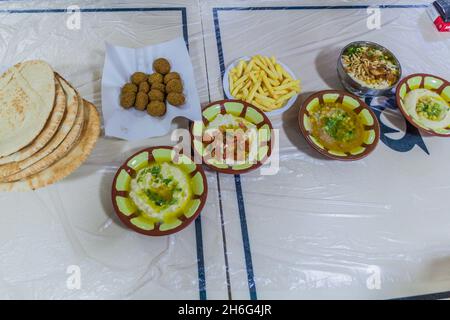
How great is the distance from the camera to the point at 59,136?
4.73 feet

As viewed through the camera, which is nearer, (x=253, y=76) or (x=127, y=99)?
(x=127, y=99)

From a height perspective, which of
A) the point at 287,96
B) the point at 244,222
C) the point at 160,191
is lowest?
the point at 244,222

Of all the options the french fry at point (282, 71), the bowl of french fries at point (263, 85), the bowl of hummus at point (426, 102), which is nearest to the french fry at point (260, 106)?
the bowl of french fries at point (263, 85)

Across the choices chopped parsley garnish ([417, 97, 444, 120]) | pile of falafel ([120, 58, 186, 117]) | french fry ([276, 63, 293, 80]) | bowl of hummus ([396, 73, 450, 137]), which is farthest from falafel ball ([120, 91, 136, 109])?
chopped parsley garnish ([417, 97, 444, 120])

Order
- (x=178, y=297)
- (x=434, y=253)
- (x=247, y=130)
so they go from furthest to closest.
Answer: (x=247, y=130) < (x=434, y=253) < (x=178, y=297)

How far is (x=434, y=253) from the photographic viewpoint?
62.1 inches

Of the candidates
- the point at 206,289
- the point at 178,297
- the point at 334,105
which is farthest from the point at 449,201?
the point at 178,297

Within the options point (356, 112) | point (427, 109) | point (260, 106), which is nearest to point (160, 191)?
point (260, 106)

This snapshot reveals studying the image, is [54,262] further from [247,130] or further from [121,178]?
[247,130]

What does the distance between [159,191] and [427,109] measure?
1460 millimetres

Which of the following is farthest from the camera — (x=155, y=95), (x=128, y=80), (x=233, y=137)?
(x=128, y=80)

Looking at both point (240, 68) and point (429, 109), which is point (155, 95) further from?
point (429, 109)

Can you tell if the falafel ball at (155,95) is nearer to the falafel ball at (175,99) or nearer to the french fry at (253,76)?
the falafel ball at (175,99)

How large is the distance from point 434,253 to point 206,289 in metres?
1.04
